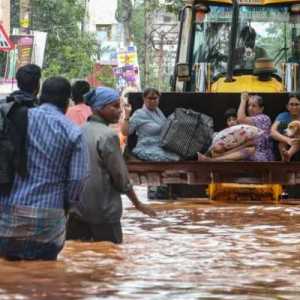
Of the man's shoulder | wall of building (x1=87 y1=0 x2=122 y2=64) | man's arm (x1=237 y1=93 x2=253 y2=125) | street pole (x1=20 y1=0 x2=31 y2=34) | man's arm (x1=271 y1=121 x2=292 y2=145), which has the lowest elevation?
the man's shoulder

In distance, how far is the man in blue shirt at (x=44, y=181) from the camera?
748cm

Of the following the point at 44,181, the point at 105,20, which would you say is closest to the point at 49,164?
the point at 44,181

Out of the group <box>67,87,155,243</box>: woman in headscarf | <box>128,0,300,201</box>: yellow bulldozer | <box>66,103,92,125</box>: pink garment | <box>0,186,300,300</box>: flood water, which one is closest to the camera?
<box>0,186,300,300</box>: flood water

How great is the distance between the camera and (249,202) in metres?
15.3

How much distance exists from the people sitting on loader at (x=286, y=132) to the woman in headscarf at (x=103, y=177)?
653 cm

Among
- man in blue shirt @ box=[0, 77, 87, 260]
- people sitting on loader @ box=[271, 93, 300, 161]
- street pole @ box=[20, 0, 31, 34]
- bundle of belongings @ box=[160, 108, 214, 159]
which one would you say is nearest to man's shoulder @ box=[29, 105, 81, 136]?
man in blue shirt @ box=[0, 77, 87, 260]

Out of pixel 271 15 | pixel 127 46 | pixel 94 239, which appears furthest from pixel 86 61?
pixel 94 239

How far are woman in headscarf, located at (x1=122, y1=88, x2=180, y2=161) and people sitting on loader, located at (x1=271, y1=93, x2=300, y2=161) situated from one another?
140 centimetres

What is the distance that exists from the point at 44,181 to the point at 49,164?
0.12m

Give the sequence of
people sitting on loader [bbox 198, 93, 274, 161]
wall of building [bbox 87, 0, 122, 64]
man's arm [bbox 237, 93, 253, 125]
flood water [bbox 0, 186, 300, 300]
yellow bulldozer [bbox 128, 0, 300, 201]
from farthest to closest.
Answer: wall of building [bbox 87, 0, 122, 64] < yellow bulldozer [bbox 128, 0, 300, 201] < man's arm [bbox 237, 93, 253, 125] < people sitting on loader [bbox 198, 93, 274, 161] < flood water [bbox 0, 186, 300, 300]

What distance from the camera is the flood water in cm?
725

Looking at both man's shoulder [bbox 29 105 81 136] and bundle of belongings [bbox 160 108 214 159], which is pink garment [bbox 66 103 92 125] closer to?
bundle of belongings [bbox 160 108 214 159]

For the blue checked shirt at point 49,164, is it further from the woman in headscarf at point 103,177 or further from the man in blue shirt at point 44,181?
the woman in headscarf at point 103,177

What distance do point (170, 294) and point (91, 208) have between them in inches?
69.5
